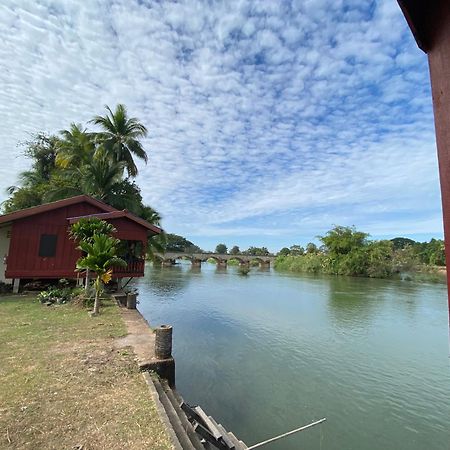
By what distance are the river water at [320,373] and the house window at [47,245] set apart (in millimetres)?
5283

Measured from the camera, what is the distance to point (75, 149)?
776 inches

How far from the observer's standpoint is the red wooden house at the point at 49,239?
1156 centimetres

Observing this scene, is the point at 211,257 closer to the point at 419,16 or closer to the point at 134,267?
the point at 134,267

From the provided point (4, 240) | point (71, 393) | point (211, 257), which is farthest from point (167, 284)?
point (211, 257)

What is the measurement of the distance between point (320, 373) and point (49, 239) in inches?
424

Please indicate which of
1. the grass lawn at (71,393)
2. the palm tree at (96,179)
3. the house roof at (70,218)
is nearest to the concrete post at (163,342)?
the grass lawn at (71,393)

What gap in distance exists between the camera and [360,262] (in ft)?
136

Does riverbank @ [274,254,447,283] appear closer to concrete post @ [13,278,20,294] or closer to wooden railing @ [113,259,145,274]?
wooden railing @ [113,259,145,274]

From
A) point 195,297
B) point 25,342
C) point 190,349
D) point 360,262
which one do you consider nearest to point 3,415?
point 25,342

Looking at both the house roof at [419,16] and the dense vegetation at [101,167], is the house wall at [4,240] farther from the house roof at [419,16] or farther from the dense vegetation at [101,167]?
the house roof at [419,16]

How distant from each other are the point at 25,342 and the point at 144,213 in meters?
13.6

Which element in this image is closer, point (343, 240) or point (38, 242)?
point (38, 242)

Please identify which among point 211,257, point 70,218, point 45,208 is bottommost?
point 70,218

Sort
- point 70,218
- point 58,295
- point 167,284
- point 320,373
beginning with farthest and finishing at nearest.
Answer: point 167,284, point 70,218, point 58,295, point 320,373
